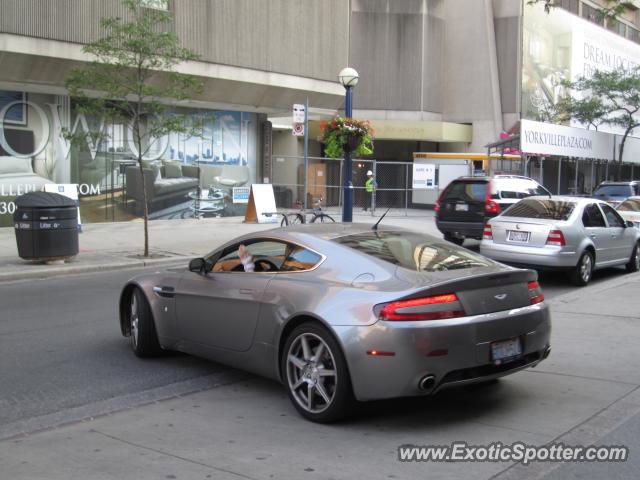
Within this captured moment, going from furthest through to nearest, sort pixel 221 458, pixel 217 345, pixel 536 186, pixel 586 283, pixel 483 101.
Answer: pixel 483 101 → pixel 536 186 → pixel 586 283 → pixel 217 345 → pixel 221 458

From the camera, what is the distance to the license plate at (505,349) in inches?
201

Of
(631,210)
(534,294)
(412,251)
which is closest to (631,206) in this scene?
(631,210)

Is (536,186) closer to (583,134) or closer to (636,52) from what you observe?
(583,134)

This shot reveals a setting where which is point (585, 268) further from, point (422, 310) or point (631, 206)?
point (422, 310)

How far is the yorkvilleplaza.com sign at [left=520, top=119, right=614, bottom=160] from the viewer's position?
29750 mm

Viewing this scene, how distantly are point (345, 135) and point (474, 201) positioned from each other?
11.7 feet

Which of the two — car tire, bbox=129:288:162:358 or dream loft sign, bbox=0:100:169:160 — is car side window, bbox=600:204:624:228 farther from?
dream loft sign, bbox=0:100:169:160

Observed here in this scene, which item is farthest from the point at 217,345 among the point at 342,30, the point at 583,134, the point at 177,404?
the point at 583,134

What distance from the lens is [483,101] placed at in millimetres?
38969

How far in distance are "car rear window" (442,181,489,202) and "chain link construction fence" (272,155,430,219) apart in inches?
423

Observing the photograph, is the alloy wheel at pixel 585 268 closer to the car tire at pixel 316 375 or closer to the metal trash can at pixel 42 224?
the car tire at pixel 316 375

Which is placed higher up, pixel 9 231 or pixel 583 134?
pixel 583 134

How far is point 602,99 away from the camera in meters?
42.7

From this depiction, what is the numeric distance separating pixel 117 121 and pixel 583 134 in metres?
23.9
